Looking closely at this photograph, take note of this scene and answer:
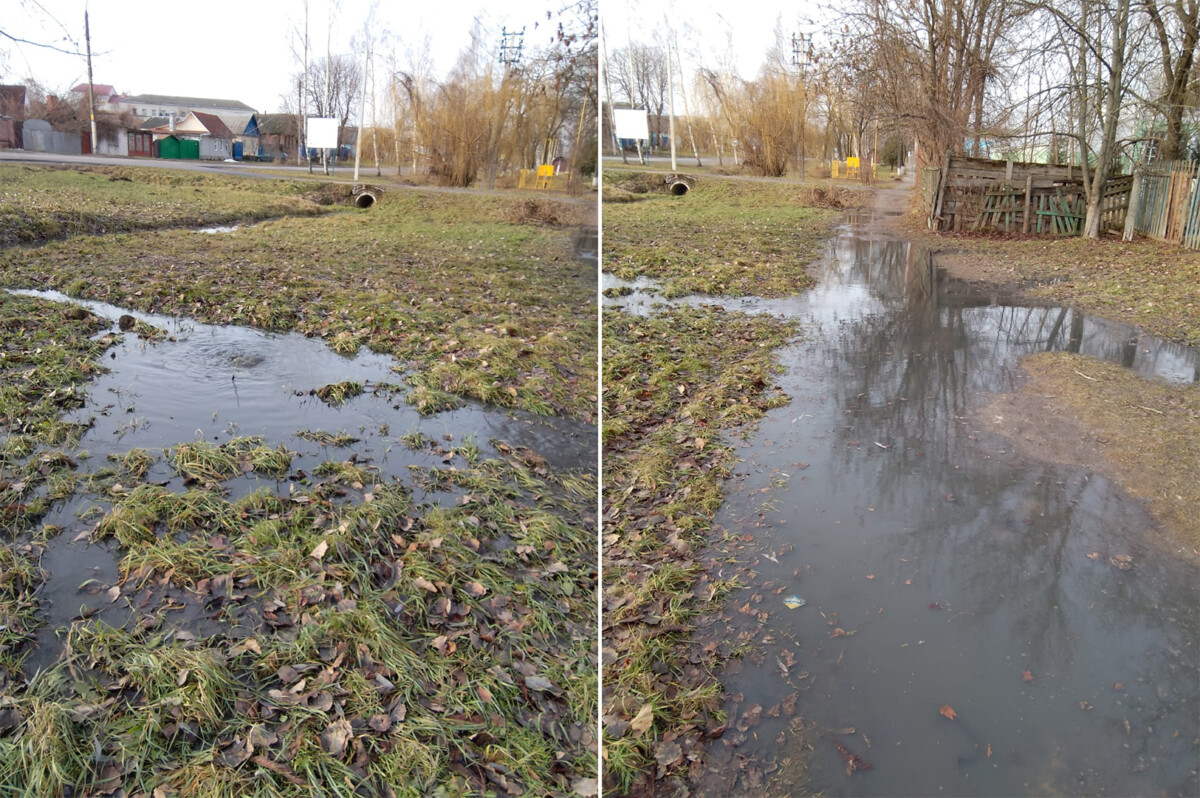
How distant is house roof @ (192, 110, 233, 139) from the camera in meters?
4.86

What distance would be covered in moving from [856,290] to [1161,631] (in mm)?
7346

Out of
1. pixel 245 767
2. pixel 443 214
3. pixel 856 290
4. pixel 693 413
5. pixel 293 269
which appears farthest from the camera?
pixel 856 290

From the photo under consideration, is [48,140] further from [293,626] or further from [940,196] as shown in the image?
[940,196]

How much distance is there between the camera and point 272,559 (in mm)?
3100

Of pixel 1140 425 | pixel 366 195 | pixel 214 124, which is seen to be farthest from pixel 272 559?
pixel 366 195

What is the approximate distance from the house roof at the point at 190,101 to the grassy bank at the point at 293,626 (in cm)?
159

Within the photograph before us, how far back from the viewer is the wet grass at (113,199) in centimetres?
444

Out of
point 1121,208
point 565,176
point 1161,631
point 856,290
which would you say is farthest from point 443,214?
point 1121,208

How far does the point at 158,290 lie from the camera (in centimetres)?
576

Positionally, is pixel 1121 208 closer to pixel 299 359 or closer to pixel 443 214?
pixel 443 214

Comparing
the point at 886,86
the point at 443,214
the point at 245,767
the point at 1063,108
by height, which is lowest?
the point at 245,767

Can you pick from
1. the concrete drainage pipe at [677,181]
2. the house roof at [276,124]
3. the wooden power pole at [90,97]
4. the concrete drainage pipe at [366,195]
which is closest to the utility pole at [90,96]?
the wooden power pole at [90,97]

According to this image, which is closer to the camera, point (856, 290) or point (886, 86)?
point (856, 290)

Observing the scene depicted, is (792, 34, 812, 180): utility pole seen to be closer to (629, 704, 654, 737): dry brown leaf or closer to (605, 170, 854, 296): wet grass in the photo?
(605, 170, 854, 296): wet grass
